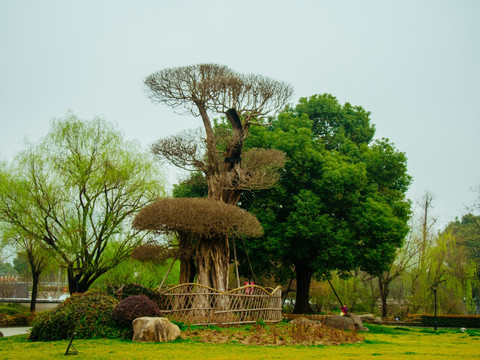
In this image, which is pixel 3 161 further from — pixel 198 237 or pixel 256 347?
pixel 256 347

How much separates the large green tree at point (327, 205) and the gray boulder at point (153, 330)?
9.07m

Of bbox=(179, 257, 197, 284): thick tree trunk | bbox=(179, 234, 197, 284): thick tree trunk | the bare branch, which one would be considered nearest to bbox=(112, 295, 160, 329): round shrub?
the bare branch

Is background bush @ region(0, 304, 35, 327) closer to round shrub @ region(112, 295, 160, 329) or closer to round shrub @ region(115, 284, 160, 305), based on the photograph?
round shrub @ region(115, 284, 160, 305)

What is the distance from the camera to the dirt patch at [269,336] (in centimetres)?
1086

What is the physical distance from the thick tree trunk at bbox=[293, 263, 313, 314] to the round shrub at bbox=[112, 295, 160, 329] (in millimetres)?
11450

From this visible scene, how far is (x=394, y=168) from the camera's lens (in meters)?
21.6

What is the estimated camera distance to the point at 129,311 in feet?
35.6

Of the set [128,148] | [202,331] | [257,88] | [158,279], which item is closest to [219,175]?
[257,88]

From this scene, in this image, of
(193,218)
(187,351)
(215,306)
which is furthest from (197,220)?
(187,351)

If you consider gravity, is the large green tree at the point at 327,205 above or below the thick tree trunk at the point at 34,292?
above

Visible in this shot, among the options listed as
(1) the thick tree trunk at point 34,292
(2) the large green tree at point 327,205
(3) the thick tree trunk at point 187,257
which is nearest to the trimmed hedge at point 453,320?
(2) the large green tree at point 327,205

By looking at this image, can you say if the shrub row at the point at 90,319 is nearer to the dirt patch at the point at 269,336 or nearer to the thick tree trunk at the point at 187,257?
the dirt patch at the point at 269,336

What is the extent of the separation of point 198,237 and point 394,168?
10.7 m

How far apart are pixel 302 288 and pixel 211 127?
30.8 ft
